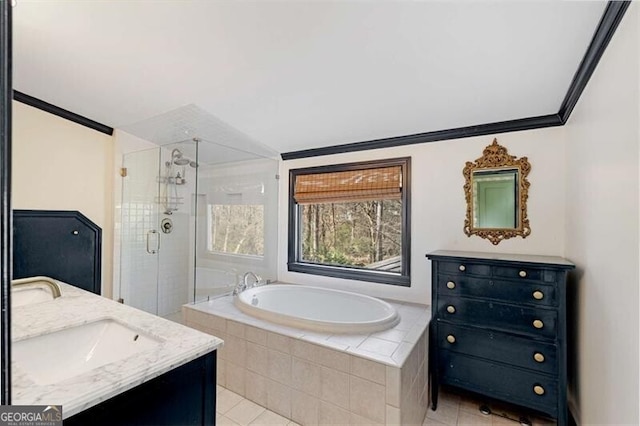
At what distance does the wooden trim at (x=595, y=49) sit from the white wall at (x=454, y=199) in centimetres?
38

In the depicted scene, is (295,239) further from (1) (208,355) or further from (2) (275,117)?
(1) (208,355)

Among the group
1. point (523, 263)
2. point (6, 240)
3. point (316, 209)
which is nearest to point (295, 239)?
point (316, 209)

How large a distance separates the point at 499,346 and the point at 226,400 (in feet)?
6.40

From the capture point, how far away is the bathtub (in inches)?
82.5

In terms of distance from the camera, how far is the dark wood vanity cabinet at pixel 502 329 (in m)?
1.79

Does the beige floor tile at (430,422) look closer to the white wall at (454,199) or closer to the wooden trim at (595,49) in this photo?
the white wall at (454,199)

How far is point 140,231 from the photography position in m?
3.42

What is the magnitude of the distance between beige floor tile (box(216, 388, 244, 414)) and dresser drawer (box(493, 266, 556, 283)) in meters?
2.05

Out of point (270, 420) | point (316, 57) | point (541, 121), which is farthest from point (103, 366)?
point (541, 121)

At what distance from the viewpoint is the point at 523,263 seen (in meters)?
1.86

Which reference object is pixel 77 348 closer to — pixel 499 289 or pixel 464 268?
pixel 464 268

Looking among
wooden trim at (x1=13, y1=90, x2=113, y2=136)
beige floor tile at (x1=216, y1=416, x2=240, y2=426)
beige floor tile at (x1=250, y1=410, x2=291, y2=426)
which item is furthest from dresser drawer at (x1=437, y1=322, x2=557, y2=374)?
wooden trim at (x1=13, y1=90, x2=113, y2=136)

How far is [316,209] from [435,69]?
201 cm

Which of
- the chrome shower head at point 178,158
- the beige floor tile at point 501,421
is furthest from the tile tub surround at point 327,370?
the chrome shower head at point 178,158
